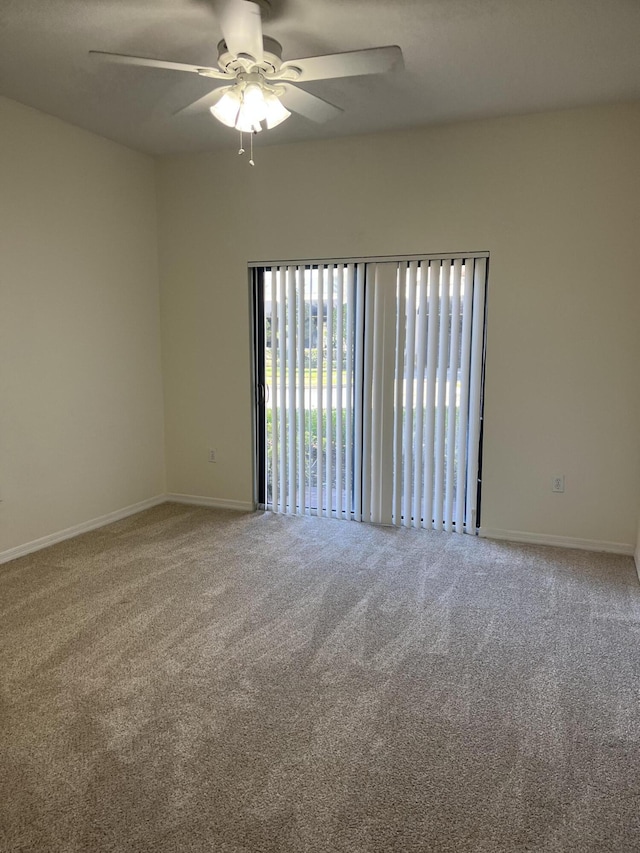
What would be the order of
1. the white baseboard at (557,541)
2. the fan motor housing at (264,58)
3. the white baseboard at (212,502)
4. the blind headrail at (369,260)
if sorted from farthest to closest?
1. the white baseboard at (212,502)
2. the blind headrail at (369,260)
3. the white baseboard at (557,541)
4. the fan motor housing at (264,58)

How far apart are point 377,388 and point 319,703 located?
246cm

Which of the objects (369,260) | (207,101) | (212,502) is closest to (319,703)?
(207,101)

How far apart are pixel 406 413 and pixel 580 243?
1567 mm

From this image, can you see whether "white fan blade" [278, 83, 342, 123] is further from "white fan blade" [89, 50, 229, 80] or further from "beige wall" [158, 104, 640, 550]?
"beige wall" [158, 104, 640, 550]

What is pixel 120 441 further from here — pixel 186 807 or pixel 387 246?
pixel 186 807

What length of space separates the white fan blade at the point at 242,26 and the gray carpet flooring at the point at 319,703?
252 cm

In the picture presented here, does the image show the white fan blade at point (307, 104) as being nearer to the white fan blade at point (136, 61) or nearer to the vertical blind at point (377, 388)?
the white fan blade at point (136, 61)

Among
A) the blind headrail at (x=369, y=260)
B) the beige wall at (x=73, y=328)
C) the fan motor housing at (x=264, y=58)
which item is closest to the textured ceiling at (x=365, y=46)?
the fan motor housing at (x=264, y=58)

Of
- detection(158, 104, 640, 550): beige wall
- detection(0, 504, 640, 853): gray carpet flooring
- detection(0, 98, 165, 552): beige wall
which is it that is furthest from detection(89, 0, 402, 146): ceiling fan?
detection(0, 504, 640, 853): gray carpet flooring

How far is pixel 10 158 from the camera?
3477mm

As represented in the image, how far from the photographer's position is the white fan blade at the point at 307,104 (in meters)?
2.68

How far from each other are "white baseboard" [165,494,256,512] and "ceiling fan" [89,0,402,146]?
2911mm

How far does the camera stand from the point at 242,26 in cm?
217

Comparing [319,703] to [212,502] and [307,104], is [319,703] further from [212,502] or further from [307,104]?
[212,502]
